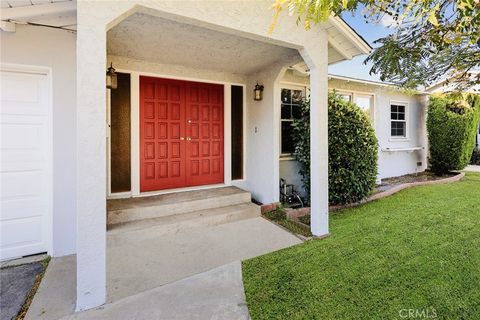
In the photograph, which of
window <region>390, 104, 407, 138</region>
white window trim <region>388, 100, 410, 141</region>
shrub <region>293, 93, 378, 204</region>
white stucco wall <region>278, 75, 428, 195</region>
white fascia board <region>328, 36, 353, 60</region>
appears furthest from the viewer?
window <region>390, 104, 407, 138</region>

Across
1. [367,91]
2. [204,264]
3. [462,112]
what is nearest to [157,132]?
[204,264]

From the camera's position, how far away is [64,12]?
3.31 metres

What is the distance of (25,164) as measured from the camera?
3.83 metres

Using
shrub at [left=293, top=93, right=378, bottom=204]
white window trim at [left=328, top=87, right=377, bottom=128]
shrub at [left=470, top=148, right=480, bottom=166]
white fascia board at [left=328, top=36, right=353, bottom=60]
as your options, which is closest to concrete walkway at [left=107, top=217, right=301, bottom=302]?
shrub at [left=293, top=93, right=378, bottom=204]

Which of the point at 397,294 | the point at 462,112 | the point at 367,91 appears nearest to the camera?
the point at 397,294

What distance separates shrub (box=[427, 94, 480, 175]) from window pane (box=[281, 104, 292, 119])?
677cm

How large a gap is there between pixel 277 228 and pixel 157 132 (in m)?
3.24

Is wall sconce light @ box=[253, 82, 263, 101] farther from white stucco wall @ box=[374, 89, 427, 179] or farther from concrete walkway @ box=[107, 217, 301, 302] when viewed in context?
white stucco wall @ box=[374, 89, 427, 179]

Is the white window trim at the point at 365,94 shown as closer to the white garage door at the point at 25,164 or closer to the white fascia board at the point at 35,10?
the white fascia board at the point at 35,10

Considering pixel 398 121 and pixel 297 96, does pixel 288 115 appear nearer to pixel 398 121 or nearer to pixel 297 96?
pixel 297 96

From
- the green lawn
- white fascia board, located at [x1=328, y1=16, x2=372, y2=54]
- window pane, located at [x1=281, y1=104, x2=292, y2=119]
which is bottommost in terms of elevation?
the green lawn

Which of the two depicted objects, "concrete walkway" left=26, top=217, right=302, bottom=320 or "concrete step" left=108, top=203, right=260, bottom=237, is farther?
"concrete step" left=108, top=203, right=260, bottom=237

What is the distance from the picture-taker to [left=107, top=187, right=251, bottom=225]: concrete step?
4.59 metres

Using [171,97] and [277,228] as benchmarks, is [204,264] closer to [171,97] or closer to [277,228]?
[277,228]
